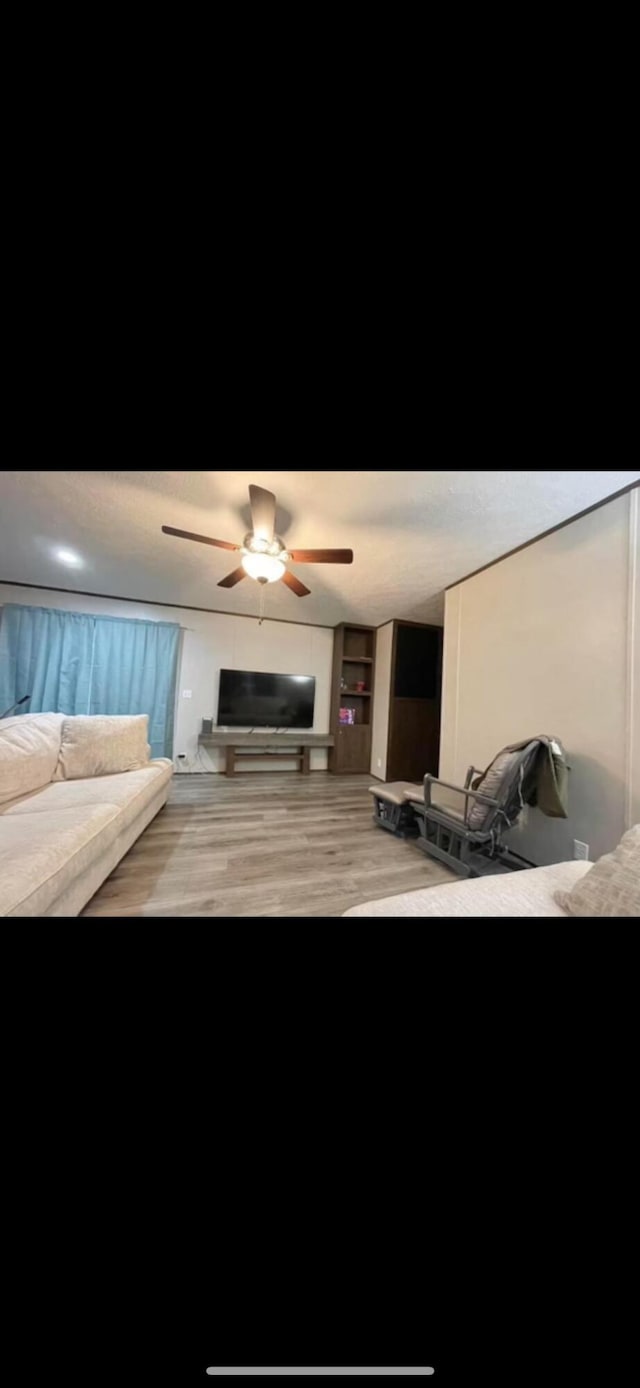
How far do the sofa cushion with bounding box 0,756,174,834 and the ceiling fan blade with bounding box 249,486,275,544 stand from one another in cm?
144

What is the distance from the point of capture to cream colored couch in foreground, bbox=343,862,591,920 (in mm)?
842

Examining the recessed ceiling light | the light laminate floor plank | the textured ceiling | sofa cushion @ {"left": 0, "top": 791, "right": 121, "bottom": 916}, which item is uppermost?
the textured ceiling

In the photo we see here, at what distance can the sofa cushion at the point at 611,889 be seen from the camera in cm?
80

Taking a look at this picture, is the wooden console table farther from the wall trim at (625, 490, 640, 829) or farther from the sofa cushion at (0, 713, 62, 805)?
the wall trim at (625, 490, 640, 829)

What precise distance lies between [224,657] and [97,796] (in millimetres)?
2383

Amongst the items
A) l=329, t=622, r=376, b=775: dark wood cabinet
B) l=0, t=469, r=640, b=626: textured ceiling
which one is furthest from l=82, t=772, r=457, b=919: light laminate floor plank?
l=0, t=469, r=640, b=626: textured ceiling

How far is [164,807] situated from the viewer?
264cm

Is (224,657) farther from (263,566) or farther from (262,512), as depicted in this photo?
(262,512)

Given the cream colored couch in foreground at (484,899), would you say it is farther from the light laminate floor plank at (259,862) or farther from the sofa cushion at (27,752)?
the sofa cushion at (27,752)

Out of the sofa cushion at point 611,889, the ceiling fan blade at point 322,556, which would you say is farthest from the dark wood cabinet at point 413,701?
the sofa cushion at point 611,889

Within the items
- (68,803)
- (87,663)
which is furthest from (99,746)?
(87,663)

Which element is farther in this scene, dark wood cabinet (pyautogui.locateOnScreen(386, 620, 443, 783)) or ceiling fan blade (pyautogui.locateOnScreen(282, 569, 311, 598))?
dark wood cabinet (pyautogui.locateOnScreen(386, 620, 443, 783))
